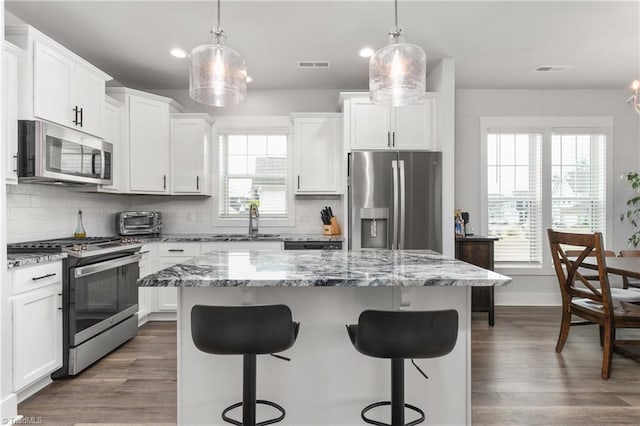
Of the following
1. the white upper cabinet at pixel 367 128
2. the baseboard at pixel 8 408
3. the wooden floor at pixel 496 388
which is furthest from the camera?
the white upper cabinet at pixel 367 128

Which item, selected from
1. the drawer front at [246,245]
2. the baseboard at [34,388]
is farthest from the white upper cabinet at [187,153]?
the baseboard at [34,388]

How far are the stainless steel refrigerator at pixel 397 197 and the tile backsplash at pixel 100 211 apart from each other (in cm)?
68

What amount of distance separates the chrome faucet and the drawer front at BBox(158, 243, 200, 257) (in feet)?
2.14

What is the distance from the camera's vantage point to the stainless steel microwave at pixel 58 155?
2646 mm

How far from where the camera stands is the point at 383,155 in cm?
391

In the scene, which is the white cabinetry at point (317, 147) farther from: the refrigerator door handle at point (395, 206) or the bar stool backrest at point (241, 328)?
the bar stool backrest at point (241, 328)

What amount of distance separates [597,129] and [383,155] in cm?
303

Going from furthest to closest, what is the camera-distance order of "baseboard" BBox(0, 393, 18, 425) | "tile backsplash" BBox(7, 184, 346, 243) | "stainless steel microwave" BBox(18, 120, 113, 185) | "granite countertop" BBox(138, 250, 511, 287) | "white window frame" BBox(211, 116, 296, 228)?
1. "white window frame" BBox(211, 116, 296, 228)
2. "tile backsplash" BBox(7, 184, 346, 243)
3. "stainless steel microwave" BBox(18, 120, 113, 185)
4. "baseboard" BBox(0, 393, 18, 425)
5. "granite countertop" BBox(138, 250, 511, 287)

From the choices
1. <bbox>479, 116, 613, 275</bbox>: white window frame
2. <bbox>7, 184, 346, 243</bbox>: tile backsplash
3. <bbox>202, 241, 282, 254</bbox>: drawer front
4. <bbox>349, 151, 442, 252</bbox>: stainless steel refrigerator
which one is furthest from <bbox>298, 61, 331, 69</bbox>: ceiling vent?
<bbox>479, 116, 613, 275</bbox>: white window frame

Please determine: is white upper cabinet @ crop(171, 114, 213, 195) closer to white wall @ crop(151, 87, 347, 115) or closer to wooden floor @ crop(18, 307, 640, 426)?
Result: white wall @ crop(151, 87, 347, 115)

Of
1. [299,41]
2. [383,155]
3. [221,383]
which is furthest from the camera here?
[383,155]

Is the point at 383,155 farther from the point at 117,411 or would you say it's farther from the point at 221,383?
the point at 117,411

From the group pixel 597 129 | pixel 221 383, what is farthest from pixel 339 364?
pixel 597 129

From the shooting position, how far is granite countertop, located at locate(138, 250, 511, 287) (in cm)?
156
